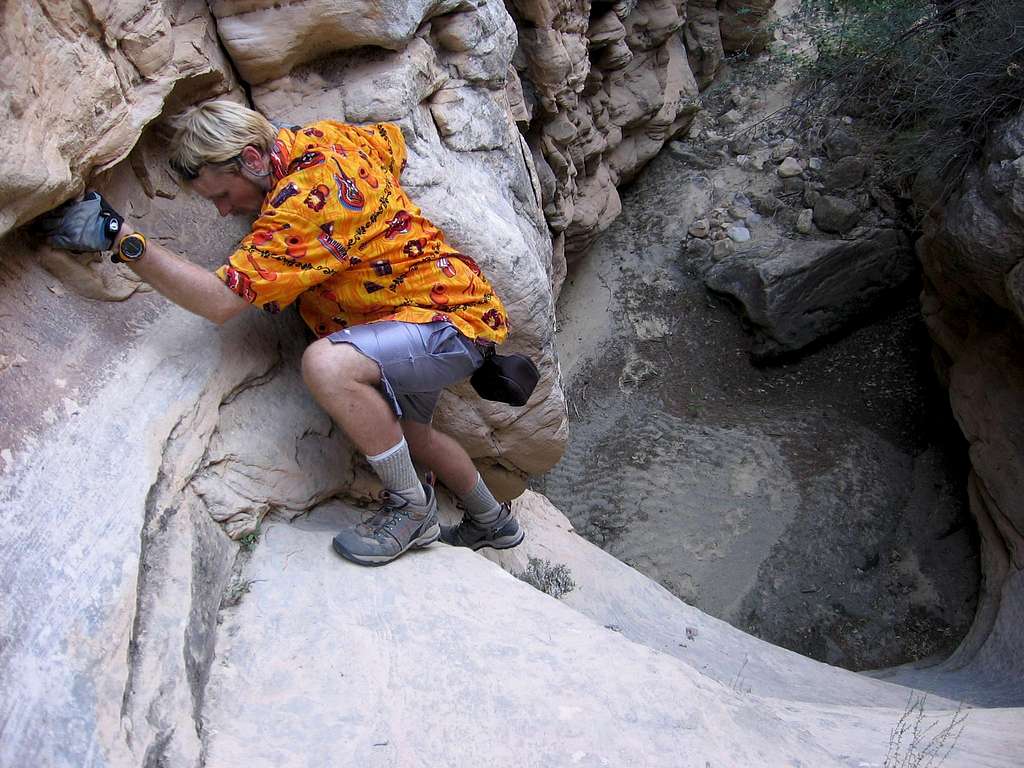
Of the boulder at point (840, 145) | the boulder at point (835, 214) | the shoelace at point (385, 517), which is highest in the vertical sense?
the shoelace at point (385, 517)

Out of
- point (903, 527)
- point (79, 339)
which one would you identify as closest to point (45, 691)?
point (79, 339)

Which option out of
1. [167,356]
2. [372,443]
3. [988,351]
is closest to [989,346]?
[988,351]

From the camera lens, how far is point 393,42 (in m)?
2.96

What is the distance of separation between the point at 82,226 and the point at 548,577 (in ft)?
8.37

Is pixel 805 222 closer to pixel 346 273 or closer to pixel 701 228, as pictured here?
pixel 701 228

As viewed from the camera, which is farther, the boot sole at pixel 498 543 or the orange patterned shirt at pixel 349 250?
the boot sole at pixel 498 543

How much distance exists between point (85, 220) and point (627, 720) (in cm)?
177

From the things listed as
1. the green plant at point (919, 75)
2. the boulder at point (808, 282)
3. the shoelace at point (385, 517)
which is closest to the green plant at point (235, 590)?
the shoelace at point (385, 517)

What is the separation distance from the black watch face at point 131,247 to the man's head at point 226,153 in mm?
233

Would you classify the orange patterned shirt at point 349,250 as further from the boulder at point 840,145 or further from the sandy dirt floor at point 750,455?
the boulder at point 840,145

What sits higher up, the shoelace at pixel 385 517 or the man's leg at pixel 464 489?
the shoelace at pixel 385 517

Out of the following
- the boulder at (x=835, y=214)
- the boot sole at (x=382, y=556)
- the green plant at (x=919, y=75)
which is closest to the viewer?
the boot sole at (x=382, y=556)

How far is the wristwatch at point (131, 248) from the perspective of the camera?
2.05 m

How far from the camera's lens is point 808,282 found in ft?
22.2
